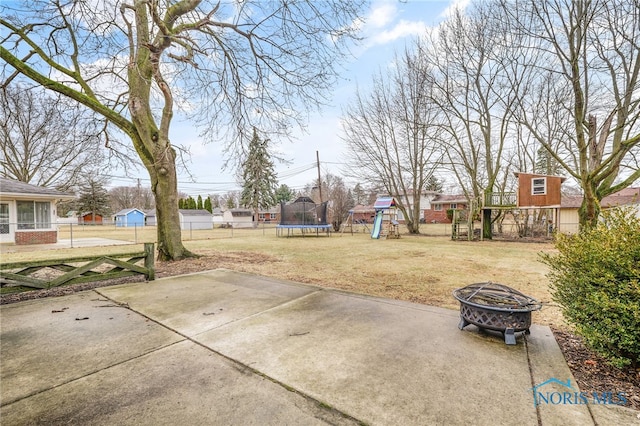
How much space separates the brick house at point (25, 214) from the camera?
44.2 ft

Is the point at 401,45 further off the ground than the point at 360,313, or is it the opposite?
the point at 401,45

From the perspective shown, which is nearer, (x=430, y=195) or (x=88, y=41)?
(x=88, y=41)

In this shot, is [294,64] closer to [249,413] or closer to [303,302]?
[303,302]

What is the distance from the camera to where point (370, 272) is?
692 cm

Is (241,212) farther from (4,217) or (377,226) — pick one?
(377,226)

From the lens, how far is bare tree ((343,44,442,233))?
17312 millimetres

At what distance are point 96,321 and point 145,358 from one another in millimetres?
1509

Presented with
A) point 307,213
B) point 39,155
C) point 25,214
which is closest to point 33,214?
point 25,214

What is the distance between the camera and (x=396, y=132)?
63.1ft

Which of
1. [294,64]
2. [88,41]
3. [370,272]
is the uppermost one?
[88,41]

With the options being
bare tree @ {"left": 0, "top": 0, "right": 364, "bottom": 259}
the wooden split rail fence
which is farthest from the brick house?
the wooden split rail fence

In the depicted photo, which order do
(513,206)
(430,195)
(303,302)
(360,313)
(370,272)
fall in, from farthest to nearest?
(430,195)
(513,206)
(370,272)
(303,302)
(360,313)

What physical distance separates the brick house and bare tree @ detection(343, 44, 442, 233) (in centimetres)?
1795

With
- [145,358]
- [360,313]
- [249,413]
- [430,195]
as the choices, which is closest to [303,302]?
[360,313]
